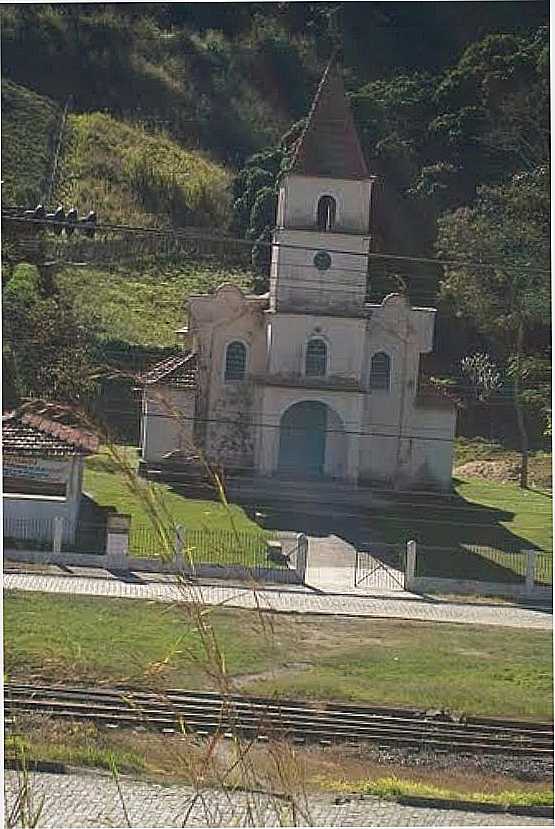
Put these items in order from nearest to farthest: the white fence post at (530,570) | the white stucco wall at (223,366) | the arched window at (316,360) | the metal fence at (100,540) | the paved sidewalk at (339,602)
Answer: the metal fence at (100,540)
the white stucco wall at (223,366)
the paved sidewalk at (339,602)
the white fence post at (530,570)
the arched window at (316,360)

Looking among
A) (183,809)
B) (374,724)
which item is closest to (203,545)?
(183,809)

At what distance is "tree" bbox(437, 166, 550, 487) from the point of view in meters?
2.32

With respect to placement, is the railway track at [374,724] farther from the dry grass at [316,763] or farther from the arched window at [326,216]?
the arched window at [326,216]

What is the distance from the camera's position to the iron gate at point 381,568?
321cm

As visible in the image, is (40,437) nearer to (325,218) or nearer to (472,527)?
(325,218)

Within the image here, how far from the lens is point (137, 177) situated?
263cm

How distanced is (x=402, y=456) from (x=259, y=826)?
83.5 inches

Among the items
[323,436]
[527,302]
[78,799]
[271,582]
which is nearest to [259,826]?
[78,799]

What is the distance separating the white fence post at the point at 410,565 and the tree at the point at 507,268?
26.1 inches

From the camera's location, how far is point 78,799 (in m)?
1.85

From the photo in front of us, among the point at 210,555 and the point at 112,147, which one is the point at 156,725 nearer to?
the point at 210,555

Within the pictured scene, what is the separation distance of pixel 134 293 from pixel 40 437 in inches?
31.0

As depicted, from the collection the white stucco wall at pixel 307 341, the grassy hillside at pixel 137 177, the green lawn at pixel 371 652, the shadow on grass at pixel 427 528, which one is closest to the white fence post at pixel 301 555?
the shadow on grass at pixel 427 528

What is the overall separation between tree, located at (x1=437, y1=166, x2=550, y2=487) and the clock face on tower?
0.95ft
